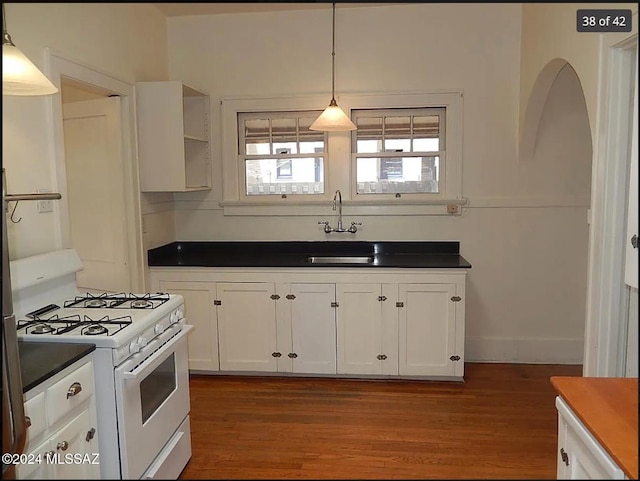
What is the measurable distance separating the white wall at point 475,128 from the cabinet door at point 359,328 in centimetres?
66

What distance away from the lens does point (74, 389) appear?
1746 millimetres

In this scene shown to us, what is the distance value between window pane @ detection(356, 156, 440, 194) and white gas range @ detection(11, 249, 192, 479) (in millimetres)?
1993

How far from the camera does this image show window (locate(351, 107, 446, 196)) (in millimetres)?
3957

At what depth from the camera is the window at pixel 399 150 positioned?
3957 mm

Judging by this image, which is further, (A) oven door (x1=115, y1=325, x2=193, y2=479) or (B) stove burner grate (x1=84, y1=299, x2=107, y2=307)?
(B) stove burner grate (x1=84, y1=299, x2=107, y2=307)

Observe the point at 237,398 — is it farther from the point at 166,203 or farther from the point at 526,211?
the point at 526,211

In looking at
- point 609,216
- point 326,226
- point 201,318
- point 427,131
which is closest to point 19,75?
point 201,318

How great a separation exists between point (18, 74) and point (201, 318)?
2260 mm

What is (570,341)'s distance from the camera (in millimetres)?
3928

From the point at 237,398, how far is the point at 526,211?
8.13ft

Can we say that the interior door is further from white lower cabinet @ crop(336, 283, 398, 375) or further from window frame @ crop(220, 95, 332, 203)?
white lower cabinet @ crop(336, 283, 398, 375)

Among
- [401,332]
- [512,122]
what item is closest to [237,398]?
[401,332]

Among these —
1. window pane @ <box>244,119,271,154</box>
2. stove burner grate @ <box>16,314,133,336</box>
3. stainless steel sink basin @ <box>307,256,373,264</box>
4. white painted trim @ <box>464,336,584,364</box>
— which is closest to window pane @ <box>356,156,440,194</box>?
stainless steel sink basin @ <box>307,256,373,264</box>

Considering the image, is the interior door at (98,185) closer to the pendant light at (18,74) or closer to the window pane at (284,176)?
the window pane at (284,176)
